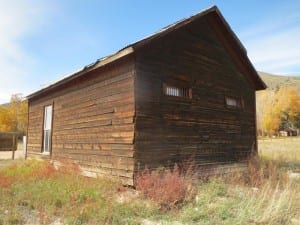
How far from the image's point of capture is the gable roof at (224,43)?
8.07 metres

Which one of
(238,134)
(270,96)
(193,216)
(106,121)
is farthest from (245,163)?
(270,96)

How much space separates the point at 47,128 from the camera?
13445 mm

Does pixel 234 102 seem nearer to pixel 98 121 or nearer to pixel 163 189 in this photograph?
pixel 98 121

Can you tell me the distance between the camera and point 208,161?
1042cm

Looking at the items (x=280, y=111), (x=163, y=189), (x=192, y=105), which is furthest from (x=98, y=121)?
(x=280, y=111)

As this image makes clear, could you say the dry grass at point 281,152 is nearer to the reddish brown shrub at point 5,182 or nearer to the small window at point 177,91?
the small window at point 177,91

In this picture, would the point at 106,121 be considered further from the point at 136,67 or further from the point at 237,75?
the point at 237,75

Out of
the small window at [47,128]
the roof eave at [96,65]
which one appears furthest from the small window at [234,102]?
the small window at [47,128]

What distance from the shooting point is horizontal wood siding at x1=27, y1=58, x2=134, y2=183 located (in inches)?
328

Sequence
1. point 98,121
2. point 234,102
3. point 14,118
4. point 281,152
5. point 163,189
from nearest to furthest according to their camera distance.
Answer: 1. point 163,189
2. point 98,121
3. point 234,102
4. point 281,152
5. point 14,118

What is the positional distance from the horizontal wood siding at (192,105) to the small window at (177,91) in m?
0.15

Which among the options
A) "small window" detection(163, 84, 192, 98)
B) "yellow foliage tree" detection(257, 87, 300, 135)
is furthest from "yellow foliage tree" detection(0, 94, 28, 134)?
"yellow foliage tree" detection(257, 87, 300, 135)

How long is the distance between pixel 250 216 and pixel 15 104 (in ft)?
161

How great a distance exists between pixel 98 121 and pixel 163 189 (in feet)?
12.5
